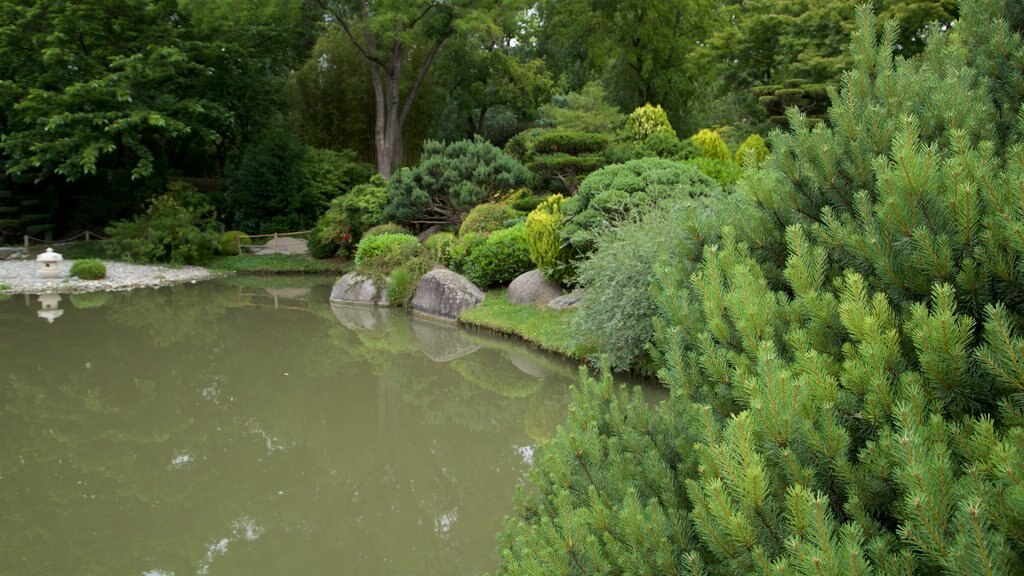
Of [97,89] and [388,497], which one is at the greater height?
[97,89]

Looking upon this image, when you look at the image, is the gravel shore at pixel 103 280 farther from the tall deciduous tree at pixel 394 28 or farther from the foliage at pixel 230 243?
the tall deciduous tree at pixel 394 28

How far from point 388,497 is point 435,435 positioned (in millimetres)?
1340

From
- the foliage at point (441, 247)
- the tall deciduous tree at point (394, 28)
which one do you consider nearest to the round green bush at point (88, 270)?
the foliage at point (441, 247)

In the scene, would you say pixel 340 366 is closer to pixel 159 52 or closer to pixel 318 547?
pixel 318 547

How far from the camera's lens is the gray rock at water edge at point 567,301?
10125 millimetres

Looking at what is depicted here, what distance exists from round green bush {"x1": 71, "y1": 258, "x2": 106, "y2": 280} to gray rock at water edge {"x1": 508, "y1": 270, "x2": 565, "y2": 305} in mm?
9812

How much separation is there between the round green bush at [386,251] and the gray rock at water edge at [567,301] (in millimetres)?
3766

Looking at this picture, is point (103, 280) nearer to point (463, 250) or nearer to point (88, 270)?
point (88, 270)

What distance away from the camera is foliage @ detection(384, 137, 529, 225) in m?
15.2

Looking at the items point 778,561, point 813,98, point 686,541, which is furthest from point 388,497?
point 813,98

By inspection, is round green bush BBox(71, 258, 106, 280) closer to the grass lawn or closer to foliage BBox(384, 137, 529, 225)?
foliage BBox(384, 137, 529, 225)

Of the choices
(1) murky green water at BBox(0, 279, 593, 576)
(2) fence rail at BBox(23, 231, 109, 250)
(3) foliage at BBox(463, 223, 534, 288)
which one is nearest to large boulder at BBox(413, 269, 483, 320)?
(3) foliage at BBox(463, 223, 534, 288)

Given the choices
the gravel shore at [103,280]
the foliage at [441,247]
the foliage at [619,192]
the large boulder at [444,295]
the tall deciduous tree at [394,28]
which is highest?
the tall deciduous tree at [394,28]

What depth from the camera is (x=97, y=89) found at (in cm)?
1747
